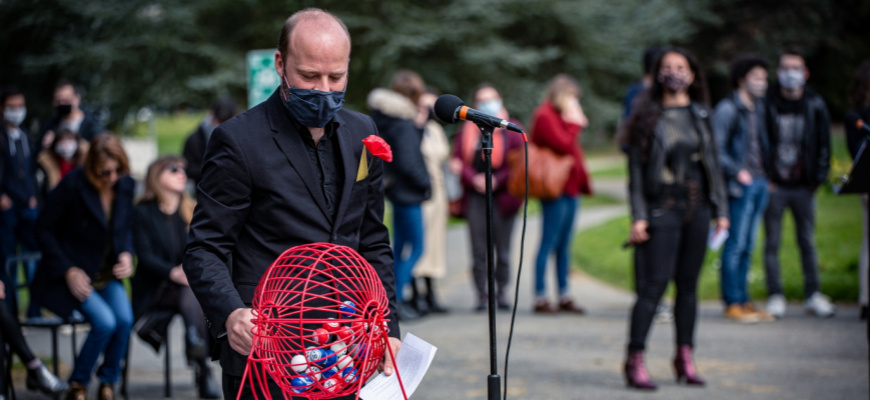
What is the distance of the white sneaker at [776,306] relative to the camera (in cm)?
866

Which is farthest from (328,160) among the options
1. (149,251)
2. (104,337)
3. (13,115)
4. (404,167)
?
(13,115)

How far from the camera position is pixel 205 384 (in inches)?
244

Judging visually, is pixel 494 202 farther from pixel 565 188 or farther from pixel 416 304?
pixel 416 304

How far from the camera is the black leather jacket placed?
6086 millimetres

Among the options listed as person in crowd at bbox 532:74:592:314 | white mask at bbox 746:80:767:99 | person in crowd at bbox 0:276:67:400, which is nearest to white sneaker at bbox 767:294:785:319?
person in crowd at bbox 532:74:592:314

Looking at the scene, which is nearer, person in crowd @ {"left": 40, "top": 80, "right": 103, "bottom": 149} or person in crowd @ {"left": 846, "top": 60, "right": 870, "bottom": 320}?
person in crowd @ {"left": 846, "top": 60, "right": 870, "bottom": 320}

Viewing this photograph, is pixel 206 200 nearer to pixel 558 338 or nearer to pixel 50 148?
pixel 558 338

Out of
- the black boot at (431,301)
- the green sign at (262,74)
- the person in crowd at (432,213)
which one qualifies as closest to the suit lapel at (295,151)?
the green sign at (262,74)

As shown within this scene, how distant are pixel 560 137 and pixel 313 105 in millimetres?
6448

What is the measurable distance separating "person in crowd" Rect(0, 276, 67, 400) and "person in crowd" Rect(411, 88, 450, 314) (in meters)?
4.06

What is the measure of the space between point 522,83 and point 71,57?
10.3m

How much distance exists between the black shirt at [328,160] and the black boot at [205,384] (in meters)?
3.51

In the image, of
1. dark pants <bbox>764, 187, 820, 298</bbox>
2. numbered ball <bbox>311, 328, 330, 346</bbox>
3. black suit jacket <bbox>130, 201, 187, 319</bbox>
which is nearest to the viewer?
numbered ball <bbox>311, 328, 330, 346</bbox>

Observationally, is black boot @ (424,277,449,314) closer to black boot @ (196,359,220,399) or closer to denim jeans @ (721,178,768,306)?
denim jeans @ (721,178,768,306)
